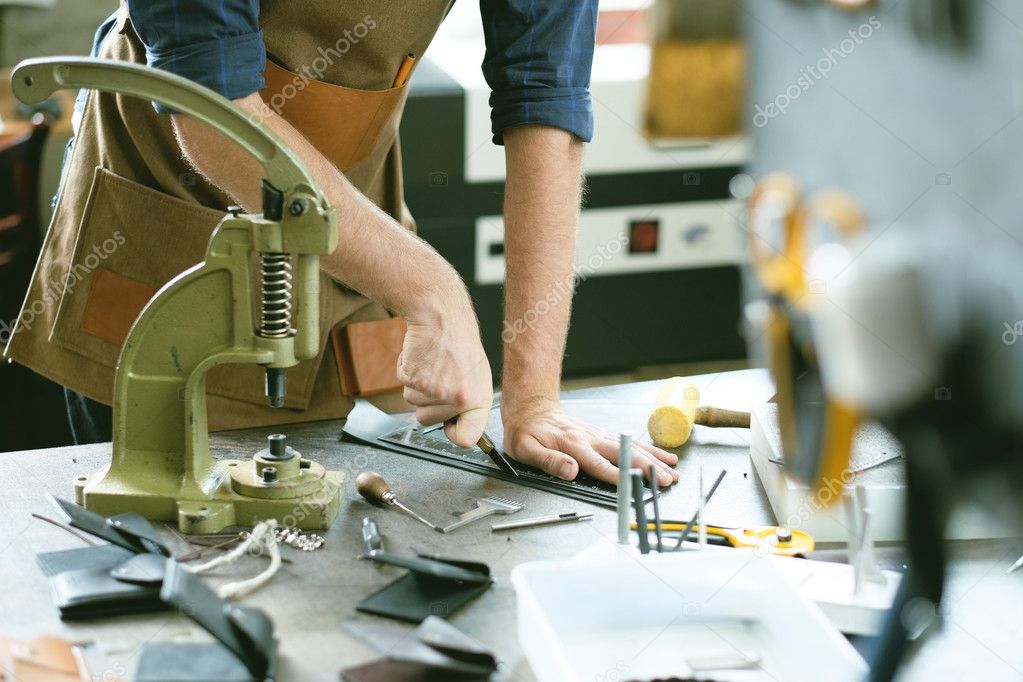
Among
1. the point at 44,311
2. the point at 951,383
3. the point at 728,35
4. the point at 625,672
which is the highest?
the point at 728,35

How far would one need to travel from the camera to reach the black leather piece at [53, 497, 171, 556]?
44.8 inches

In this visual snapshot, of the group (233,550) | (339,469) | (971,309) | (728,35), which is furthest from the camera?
(728,35)

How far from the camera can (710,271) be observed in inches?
144

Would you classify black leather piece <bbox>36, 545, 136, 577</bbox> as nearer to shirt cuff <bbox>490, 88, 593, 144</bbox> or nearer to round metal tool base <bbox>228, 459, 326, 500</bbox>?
round metal tool base <bbox>228, 459, 326, 500</bbox>

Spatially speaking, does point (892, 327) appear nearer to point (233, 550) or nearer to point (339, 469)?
point (233, 550)

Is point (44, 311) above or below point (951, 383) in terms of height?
below

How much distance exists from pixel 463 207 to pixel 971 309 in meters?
2.93

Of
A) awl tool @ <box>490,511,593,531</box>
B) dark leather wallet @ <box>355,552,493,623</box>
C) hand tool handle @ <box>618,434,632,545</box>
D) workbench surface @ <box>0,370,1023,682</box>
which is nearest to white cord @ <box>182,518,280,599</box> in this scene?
workbench surface @ <box>0,370,1023,682</box>

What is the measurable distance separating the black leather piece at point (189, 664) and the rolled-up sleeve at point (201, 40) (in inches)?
25.2

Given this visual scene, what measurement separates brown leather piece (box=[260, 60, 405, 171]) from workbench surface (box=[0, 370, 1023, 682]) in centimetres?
40

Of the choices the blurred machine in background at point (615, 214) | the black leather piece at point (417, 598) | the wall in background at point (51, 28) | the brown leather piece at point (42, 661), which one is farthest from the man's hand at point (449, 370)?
the wall in background at point (51, 28)

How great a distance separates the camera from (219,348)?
1.22 metres

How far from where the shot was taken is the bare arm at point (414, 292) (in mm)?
1369

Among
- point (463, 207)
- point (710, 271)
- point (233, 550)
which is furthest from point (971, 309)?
point (710, 271)
